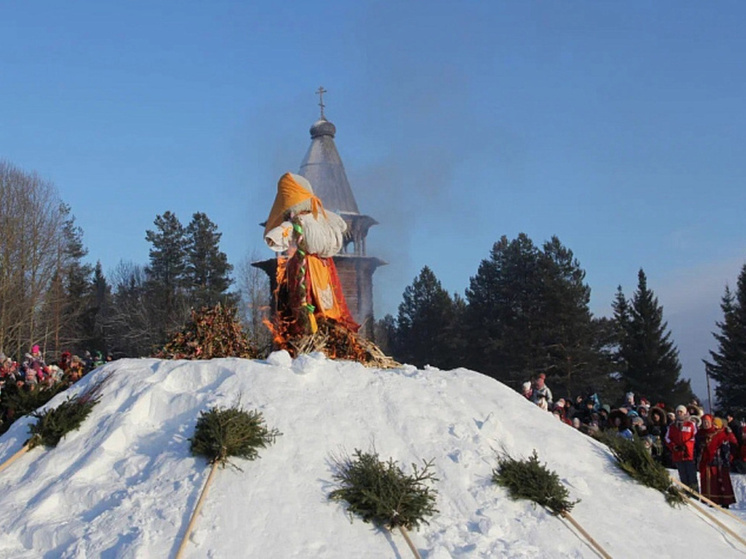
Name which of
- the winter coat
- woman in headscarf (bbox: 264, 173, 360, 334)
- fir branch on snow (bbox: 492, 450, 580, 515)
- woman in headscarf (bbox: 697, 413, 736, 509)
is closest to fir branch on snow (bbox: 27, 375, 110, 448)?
woman in headscarf (bbox: 264, 173, 360, 334)

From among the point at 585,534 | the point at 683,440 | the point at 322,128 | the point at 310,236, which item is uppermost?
the point at 322,128

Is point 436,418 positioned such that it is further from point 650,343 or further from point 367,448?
point 650,343

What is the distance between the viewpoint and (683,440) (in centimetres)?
915

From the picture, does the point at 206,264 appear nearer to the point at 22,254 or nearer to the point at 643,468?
the point at 22,254

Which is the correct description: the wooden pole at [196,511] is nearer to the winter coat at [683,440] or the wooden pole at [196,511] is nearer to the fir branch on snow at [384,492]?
the fir branch on snow at [384,492]

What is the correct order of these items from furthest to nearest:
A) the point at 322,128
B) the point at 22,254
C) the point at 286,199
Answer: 1. the point at 322,128
2. the point at 22,254
3. the point at 286,199

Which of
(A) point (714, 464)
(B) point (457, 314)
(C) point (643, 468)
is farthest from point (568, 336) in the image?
(C) point (643, 468)

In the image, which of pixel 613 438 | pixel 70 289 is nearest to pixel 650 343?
pixel 613 438

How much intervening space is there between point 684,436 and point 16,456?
7792mm

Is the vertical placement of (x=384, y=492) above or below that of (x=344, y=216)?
below

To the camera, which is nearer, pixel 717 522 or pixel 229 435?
pixel 229 435

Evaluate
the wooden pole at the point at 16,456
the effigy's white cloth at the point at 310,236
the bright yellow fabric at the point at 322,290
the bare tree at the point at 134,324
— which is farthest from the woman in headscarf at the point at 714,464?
the bare tree at the point at 134,324

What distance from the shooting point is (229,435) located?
5.84 metres

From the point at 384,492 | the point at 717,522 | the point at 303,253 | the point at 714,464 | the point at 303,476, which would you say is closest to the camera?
the point at 384,492
